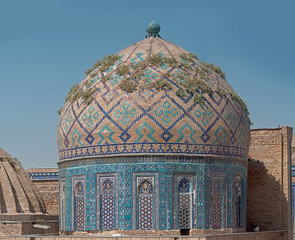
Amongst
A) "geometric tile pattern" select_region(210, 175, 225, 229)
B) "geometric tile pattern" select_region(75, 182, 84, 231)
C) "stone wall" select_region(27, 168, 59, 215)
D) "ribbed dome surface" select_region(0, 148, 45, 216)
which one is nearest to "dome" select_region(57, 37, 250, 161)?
"geometric tile pattern" select_region(210, 175, 225, 229)

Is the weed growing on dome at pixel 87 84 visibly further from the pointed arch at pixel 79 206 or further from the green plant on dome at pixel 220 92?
the green plant on dome at pixel 220 92

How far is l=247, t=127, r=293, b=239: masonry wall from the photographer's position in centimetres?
1856

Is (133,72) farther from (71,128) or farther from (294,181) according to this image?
(294,181)

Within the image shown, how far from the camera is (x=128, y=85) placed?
16.6 meters

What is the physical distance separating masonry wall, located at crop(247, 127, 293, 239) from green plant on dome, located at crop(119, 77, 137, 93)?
425 centimetres

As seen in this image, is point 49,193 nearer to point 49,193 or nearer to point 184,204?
point 49,193

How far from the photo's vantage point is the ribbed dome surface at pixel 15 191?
1912cm

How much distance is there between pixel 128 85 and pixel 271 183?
4795 mm

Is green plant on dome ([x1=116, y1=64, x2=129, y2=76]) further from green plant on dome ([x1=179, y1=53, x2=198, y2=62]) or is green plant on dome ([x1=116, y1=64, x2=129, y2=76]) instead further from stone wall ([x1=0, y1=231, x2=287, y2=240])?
stone wall ([x1=0, y1=231, x2=287, y2=240])

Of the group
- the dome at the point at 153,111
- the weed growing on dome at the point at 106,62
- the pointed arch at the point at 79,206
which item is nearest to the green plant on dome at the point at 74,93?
the dome at the point at 153,111

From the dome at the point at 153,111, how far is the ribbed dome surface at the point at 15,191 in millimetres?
→ 2543

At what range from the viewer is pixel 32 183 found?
21078 millimetres

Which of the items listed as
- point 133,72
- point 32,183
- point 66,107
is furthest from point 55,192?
point 133,72

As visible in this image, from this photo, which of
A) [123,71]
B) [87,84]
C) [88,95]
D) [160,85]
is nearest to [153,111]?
[160,85]
